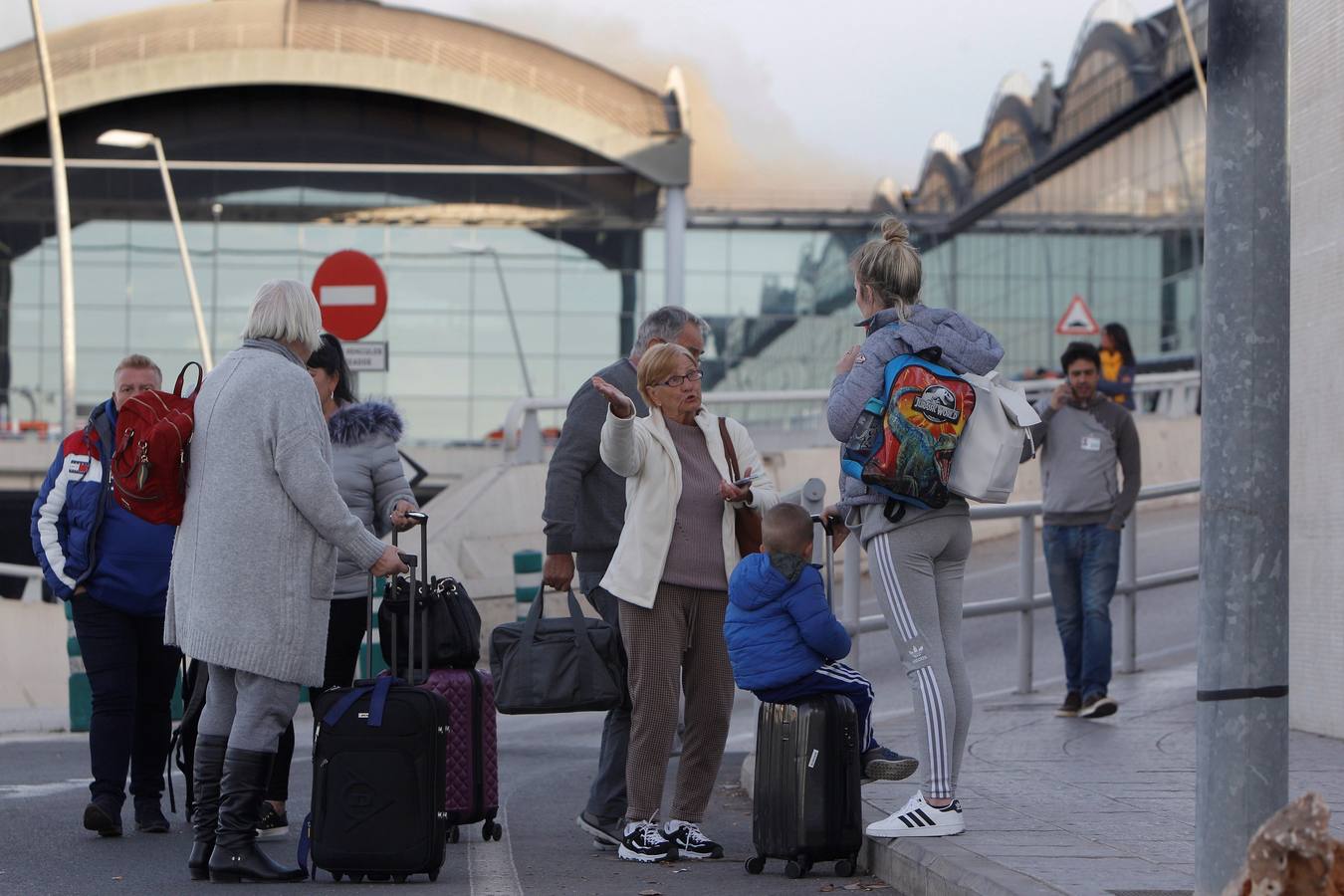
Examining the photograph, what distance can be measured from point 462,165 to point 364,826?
44698 mm

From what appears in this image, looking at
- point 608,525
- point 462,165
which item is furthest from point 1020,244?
point 608,525

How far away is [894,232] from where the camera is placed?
6.21 m

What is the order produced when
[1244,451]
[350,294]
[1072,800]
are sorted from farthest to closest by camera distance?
[350,294] < [1072,800] < [1244,451]

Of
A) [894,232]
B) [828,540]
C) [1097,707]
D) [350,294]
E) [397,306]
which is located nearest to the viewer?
[894,232]

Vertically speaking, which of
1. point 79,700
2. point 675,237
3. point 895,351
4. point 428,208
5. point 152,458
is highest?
point 428,208

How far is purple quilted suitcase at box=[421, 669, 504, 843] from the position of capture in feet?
21.1

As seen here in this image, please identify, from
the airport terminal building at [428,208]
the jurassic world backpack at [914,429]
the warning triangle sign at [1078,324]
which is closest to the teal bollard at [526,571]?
the jurassic world backpack at [914,429]

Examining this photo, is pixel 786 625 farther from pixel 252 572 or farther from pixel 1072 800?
pixel 252 572

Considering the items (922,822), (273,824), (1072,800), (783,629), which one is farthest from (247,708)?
(1072,800)

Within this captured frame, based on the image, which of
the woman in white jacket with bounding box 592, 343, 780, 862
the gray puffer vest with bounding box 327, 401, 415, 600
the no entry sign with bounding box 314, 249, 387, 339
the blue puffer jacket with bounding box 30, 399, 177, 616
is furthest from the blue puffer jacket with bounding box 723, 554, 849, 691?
the no entry sign with bounding box 314, 249, 387, 339

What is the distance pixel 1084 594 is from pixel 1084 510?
1.42ft

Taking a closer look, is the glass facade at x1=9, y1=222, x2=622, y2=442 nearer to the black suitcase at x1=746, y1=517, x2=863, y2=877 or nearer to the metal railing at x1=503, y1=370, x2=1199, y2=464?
the metal railing at x1=503, y1=370, x2=1199, y2=464

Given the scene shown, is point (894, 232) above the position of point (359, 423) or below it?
above

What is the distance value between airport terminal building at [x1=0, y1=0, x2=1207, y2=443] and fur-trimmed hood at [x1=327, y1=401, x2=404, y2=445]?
4050 centimetres
